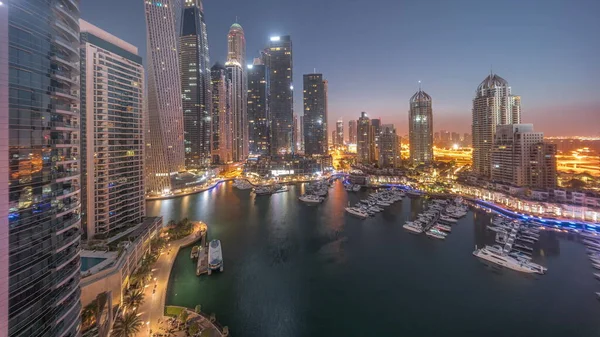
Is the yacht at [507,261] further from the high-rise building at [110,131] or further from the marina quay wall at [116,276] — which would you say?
the high-rise building at [110,131]

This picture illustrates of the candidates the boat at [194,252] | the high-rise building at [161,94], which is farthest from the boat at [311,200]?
the high-rise building at [161,94]

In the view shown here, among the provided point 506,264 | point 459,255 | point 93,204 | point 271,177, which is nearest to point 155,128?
point 271,177

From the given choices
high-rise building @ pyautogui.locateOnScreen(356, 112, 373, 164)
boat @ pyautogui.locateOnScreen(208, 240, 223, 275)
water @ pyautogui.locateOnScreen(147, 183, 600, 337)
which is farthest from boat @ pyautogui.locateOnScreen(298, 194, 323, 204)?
high-rise building @ pyautogui.locateOnScreen(356, 112, 373, 164)

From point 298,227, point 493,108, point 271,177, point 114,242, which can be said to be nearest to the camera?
point 114,242

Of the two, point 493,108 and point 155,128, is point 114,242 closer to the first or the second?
point 155,128

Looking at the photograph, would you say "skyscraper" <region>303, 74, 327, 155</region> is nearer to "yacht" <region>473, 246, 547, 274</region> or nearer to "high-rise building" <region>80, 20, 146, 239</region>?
"high-rise building" <region>80, 20, 146, 239</region>

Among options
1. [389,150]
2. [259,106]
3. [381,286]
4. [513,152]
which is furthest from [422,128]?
[381,286]
